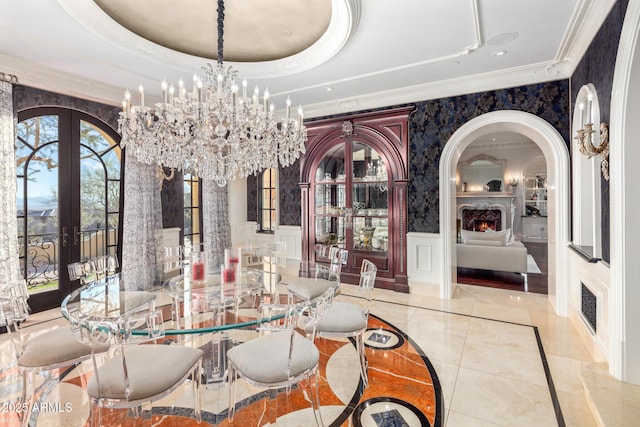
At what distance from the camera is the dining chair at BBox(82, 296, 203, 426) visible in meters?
1.52

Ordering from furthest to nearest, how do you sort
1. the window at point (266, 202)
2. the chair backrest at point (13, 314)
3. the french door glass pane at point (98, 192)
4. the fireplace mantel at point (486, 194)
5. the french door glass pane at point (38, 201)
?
the fireplace mantel at point (486, 194) < the window at point (266, 202) < the french door glass pane at point (98, 192) < the french door glass pane at point (38, 201) < the chair backrest at point (13, 314)

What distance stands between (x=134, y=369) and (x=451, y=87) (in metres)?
4.53

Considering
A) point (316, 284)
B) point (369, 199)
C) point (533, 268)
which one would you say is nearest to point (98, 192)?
point (316, 284)

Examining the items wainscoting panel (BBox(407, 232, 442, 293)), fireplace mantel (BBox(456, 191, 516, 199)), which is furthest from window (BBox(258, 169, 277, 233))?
fireplace mantel (BBox(456, 191, 516, 199))

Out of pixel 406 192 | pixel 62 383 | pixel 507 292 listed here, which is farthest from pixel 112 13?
pixel 507 292

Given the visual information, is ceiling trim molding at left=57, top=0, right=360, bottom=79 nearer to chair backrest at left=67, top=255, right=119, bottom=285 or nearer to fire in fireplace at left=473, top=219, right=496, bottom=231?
chair backrest at left=67, top=255, right=119, bottom=285

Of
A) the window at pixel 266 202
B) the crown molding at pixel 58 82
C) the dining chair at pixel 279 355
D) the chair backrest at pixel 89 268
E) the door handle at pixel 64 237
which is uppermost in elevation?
the crown molding at pixel 58 82

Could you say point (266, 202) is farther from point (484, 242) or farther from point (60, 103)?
point (484, 242)

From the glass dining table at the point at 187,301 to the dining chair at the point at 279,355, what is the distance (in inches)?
6.1

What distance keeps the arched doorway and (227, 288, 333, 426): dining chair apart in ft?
10.1

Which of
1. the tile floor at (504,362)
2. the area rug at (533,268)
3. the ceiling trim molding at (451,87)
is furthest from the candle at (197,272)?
the area rug at (533,268)

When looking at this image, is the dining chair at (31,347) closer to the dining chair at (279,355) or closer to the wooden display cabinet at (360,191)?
the dining chair at (279,355)

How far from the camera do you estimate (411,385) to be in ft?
7.79

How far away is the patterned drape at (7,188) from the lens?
11.2 ft
